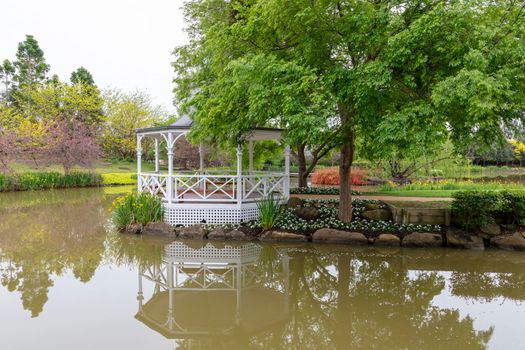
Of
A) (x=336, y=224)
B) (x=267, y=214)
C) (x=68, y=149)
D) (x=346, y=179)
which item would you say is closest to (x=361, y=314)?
(x=336, y=224)

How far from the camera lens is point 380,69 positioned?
773cm

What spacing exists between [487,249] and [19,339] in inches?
390

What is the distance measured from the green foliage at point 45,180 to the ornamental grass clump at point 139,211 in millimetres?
13551

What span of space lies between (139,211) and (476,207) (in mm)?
9192

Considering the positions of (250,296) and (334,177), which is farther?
(334,177)

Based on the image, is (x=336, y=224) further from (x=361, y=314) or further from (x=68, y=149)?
(x=68, y=149)

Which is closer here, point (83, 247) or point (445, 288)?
point (445, 288)

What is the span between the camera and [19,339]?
15.5 ft

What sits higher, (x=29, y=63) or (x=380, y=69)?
(x=29, y=63)

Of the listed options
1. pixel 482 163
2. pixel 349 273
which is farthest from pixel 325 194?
pixel 482 163

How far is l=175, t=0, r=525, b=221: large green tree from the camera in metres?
7.34

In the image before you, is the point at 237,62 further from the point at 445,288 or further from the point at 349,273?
the point at 445,288

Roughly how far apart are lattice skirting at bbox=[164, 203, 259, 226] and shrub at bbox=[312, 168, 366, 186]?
11033 mm

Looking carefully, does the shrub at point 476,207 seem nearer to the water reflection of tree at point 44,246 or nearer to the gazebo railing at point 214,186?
the gazebo railing at point 214,186
